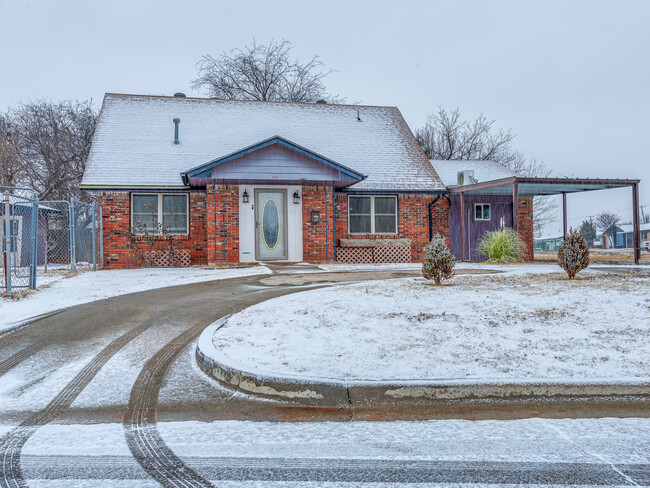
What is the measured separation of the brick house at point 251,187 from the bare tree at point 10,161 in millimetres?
7384

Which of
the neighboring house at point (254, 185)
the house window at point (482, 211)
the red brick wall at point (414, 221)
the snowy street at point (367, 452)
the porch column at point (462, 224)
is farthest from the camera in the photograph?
the house window at point (482, 211)

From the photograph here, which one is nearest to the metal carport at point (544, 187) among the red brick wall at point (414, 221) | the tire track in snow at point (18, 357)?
the red brick wall at point (414, 221)

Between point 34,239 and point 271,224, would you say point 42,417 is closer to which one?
point 34,239

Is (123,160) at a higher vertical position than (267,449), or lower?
higher

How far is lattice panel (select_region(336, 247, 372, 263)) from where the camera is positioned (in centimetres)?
1792

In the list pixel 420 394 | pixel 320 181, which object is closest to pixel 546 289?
pixel 420 394

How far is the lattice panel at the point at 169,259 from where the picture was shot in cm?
1686

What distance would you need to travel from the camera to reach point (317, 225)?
17203mm

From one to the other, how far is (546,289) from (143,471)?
21.6 ft

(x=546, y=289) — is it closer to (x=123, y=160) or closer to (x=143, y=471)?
(x=143, y=471)

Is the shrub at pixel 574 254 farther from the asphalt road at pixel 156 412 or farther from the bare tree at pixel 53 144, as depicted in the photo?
→ the bare tree at pixel 53 144

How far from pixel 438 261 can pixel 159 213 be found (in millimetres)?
11638

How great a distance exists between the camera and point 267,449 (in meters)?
3.11

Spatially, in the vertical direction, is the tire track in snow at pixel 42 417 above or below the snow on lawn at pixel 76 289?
below
